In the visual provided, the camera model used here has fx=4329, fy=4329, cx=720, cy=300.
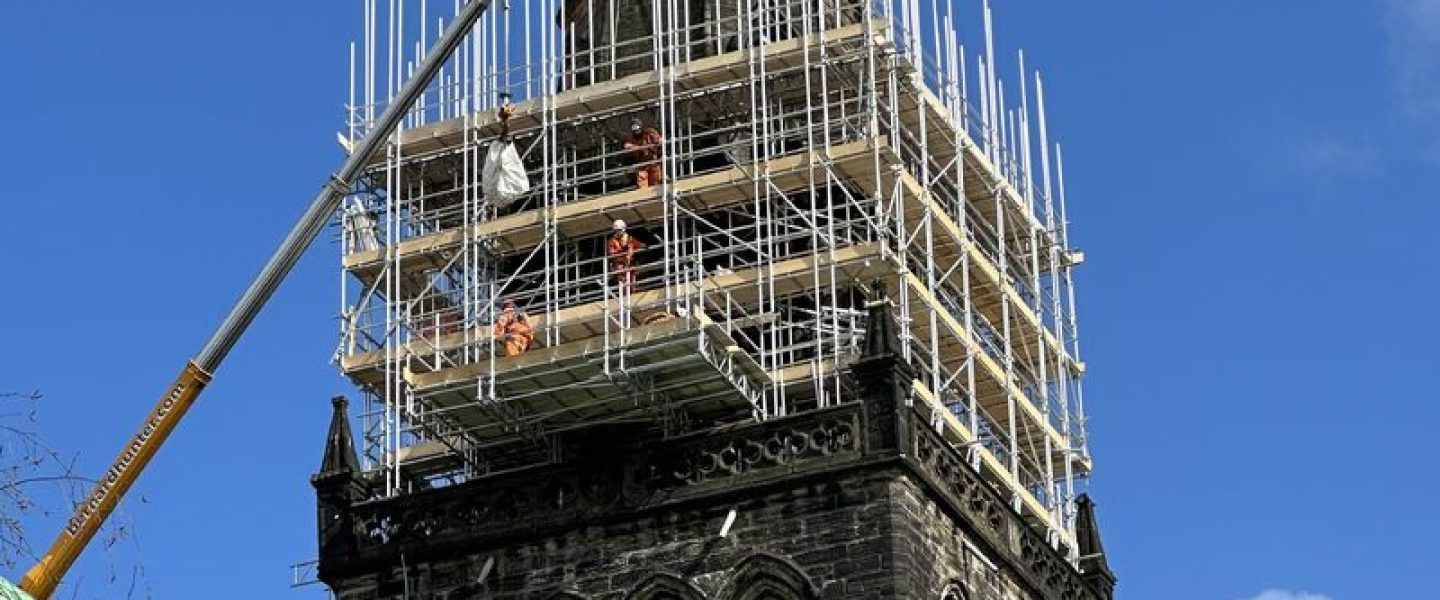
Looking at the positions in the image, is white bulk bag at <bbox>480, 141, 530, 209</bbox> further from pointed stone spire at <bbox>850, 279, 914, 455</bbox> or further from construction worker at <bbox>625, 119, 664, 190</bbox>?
pointed stone spire at <bbox>850, 279, 914, 455</bbox>

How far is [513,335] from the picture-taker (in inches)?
2334

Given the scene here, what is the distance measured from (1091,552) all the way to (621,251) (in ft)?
27.0

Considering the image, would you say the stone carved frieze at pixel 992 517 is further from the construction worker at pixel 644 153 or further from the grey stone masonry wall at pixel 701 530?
the construction worker at pixel 644 153

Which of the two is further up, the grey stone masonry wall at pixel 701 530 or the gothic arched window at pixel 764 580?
the grey stone masonry wall at pixel 701 530

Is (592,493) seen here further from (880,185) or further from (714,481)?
(880,185)

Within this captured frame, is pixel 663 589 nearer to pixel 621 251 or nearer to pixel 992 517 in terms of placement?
pixel 992 517

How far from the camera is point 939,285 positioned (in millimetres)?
62000

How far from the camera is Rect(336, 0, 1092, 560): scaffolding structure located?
194ft

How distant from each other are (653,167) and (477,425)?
4935 mm

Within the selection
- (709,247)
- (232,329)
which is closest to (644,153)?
(709,247)

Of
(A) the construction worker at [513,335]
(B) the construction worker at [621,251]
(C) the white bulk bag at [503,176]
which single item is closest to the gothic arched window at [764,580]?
(A) the construction worker at [513,335]

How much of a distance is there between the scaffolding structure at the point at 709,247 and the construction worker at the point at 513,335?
0.15 m

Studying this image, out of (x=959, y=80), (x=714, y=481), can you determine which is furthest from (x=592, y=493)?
(x=959, y=80)

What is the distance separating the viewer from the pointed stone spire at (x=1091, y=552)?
2462 inches
